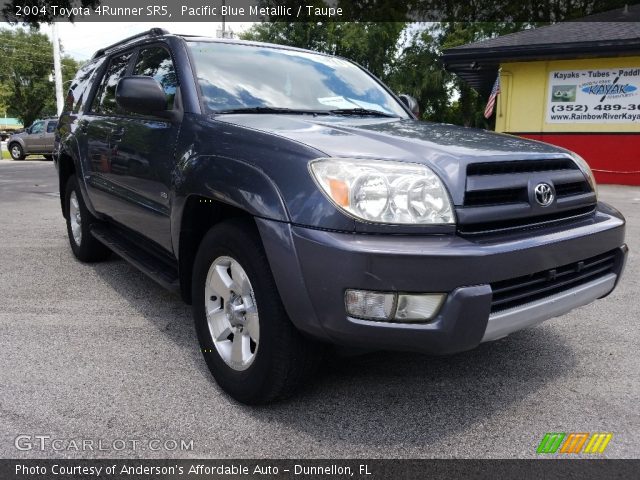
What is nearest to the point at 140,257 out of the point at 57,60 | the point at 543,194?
the point at 543,194

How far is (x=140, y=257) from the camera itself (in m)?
3.73

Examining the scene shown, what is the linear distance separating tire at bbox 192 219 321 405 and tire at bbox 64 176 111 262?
255 centimetres

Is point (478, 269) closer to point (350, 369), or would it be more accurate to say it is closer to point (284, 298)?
point (284, 298)

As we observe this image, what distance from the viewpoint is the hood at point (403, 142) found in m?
2.19

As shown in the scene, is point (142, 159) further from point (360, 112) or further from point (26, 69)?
point (26, 69)

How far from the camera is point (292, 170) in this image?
7.16ft

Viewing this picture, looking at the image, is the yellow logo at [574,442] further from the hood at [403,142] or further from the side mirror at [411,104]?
the side mirror at [411,104]

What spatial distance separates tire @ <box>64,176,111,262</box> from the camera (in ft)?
16.0

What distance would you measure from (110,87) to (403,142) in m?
2.89

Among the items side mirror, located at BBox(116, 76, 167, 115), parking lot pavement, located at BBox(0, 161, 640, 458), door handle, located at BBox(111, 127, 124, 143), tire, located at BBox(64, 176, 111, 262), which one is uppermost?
side mirror, located at BBox(116, 76, 167, 115)

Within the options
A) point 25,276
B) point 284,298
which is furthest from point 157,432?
point 25,276

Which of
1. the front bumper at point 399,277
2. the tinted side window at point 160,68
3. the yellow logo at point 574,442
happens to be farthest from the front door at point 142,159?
the yellow logo at point 574,442

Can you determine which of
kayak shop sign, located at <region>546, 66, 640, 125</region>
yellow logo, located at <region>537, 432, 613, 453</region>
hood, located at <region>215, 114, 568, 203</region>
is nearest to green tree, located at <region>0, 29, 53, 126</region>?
kayak shop sign, located at <region>546, 66, 640, 125</region>

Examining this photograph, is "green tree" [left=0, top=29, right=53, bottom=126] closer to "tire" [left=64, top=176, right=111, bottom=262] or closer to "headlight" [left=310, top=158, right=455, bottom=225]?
"tire" [left=64, top=176, right=111, bottom=262]
